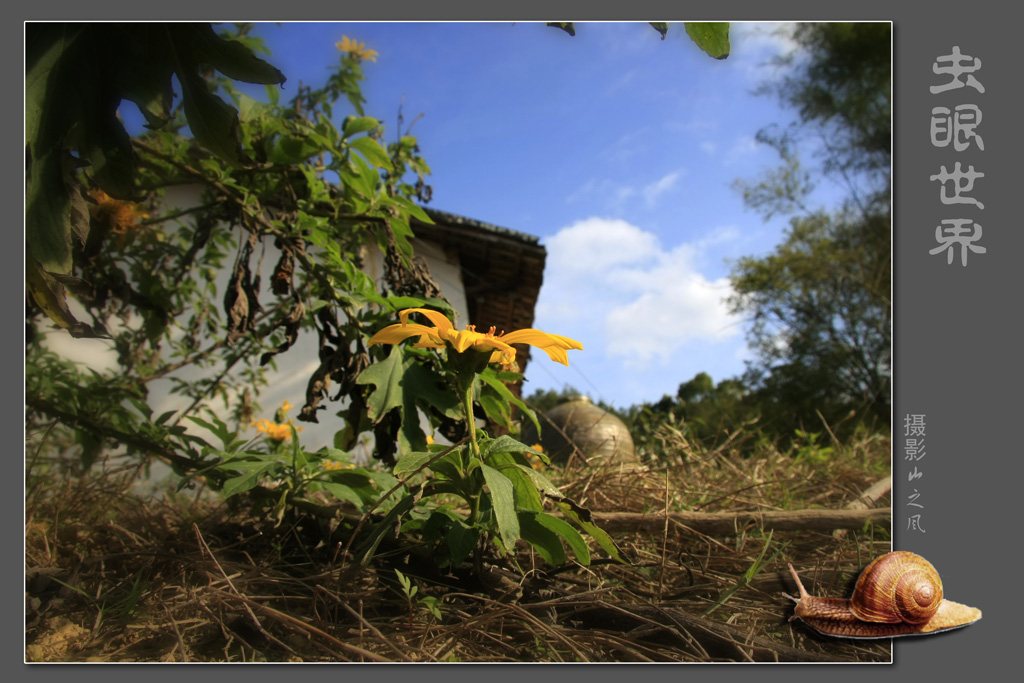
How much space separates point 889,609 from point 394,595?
43.1 inches

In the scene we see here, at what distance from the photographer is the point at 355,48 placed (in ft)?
7.97

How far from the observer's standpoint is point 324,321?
1.54 m

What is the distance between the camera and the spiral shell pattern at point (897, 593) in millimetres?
1391

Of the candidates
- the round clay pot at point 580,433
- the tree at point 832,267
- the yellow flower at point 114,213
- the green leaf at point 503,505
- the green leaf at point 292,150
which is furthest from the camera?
the tree at point 832,267

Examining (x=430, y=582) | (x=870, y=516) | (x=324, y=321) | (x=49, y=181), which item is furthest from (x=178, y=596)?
(x=870, y=516)

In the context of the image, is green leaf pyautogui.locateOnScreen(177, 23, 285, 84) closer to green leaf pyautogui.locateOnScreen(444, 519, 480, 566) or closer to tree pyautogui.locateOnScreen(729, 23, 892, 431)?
green leaf pyautogui.locateOnScreen(444, 519, 480, 566)

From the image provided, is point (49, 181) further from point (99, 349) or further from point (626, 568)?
point (99, 349)

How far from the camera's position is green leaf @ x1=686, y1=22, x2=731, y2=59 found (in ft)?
3.42

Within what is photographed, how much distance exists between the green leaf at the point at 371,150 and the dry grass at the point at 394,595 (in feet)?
3.05

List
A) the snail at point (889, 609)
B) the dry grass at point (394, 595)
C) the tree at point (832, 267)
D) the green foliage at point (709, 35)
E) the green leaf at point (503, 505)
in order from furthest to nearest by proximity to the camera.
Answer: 1. the tree at point (832, 267)
2. the snail at point (889, 609)
3. the dry grass at point (394, 595)
4. the green foliage at point (709, 35)
5. the green leaf at point (503, 505)
